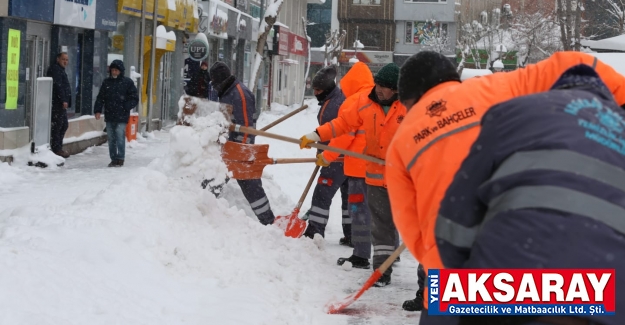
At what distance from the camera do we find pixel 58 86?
13742 mm

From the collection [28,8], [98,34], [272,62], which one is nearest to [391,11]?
[272,62]

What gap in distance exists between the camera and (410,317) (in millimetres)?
5906

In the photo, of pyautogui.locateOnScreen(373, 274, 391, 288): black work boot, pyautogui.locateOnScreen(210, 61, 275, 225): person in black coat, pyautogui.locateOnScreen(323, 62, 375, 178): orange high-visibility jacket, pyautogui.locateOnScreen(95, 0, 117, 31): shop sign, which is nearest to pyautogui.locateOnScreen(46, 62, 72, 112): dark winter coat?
pyautogui.locateOnScreen(95, 0, 117, 31): shop sign

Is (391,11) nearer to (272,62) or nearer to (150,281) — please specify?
(272,62)

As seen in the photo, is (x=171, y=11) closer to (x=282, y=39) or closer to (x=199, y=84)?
(x=199, y=84)

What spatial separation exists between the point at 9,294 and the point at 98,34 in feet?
45.3

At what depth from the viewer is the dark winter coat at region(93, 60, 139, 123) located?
1377 cm

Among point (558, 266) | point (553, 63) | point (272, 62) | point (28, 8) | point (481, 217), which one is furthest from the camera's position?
point (272, 62)

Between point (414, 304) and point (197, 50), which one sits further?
point (197, 50)

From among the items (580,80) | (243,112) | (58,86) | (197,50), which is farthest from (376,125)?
(197,50)

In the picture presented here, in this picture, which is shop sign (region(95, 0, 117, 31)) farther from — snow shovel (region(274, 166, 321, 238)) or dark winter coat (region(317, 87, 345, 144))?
snow shovel (region(274, 166, 321, 238))

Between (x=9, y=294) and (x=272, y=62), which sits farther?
(x=272, y=62)

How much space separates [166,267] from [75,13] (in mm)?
10337

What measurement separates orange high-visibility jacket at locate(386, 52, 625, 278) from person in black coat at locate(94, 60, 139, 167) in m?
11.2
